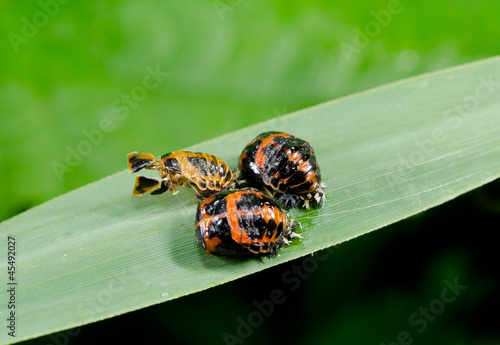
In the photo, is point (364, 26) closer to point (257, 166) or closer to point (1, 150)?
point (257, 166)

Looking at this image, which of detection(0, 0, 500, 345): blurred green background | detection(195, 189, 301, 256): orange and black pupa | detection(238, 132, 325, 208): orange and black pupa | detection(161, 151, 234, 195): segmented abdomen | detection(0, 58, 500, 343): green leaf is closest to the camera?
detection(0, 58, 500, 343): green leaf

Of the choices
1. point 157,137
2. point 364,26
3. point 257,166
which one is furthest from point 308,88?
point 157,137

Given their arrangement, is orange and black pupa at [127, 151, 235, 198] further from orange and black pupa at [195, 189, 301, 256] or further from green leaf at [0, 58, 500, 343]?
orange and black pupa at [195, 189, 301, 256]

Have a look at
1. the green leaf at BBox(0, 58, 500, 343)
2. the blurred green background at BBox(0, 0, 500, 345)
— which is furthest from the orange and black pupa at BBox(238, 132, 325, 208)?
the blurred green background at BBox(0, 0, 500, 345)

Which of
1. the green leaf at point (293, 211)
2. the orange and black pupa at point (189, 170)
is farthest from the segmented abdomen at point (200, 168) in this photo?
the green leaf at point (293, 211)

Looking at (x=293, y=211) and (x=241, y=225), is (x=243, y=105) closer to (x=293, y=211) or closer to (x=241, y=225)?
(x=293, y=211)

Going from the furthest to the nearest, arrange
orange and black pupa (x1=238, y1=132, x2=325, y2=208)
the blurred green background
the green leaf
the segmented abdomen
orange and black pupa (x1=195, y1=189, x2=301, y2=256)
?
the blurred green background < the segmented abdomen < orange and black pupa (x1=238, y1=132, x2=325, y2=208) < orange and black pupa (x1=195, y1=189, x2=301, y2=256) < the green leaf
